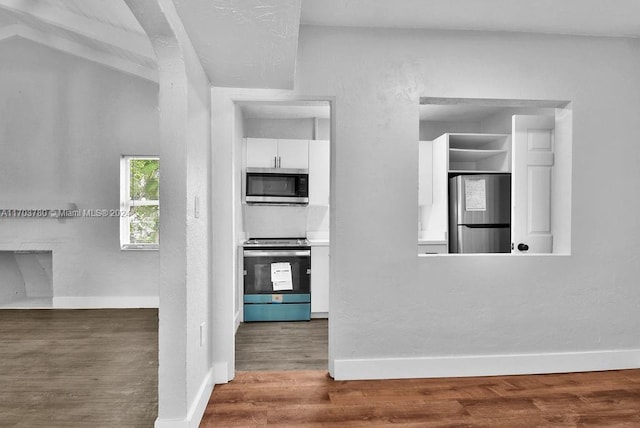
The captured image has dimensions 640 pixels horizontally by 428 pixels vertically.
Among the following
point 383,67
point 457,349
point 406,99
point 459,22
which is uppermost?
point 459,22

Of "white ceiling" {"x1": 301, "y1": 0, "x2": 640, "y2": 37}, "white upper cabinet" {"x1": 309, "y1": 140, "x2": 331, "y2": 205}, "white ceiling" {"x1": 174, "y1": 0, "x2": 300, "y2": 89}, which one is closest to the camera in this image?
"white ceiling" {"x1": 174, "y1": 0, "x2": 300, "y2": 89}

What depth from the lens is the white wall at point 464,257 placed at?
2.65 m

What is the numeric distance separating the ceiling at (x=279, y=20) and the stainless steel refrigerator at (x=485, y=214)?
141cm

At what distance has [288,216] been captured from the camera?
4.77 metres

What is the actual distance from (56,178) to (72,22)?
1.79m

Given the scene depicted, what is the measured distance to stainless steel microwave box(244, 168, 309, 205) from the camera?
4.30 meters

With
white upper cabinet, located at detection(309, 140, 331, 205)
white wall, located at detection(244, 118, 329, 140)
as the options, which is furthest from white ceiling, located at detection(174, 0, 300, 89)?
white wall, located at detection(244, 118, 329, 140)

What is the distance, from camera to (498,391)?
250 cm

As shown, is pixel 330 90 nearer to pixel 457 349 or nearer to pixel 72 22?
pixel 457 349

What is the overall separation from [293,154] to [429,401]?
9.40 feet

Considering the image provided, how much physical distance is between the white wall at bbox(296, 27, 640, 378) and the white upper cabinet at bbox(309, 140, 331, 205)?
1.78 meters

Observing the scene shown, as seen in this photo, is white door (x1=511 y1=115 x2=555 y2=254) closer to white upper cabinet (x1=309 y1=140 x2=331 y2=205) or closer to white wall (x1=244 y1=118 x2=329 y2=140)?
white upper cabinet (x1=309 y1=140 x2=331 y2=205)

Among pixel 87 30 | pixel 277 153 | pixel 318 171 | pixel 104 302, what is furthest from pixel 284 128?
pixel 104 302

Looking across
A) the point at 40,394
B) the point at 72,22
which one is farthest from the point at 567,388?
the point at 72,22
